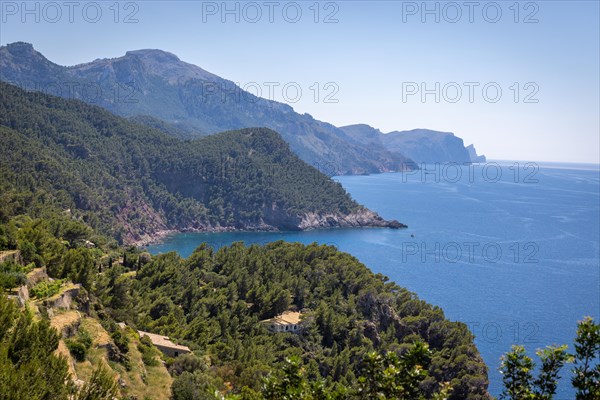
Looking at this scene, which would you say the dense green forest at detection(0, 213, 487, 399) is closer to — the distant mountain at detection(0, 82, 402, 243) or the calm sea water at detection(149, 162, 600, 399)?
the calm sea water at detection(149, 162, 600, 399)

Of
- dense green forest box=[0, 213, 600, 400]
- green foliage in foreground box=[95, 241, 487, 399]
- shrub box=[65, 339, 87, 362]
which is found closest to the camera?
dense green forest box=[0, 213, 600, 400]

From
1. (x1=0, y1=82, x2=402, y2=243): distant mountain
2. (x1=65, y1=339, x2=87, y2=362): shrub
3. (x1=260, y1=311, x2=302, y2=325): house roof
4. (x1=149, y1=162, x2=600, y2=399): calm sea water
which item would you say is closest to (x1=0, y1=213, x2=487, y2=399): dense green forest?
(x1=260, y1=311, x2=302, y2=325): house roof

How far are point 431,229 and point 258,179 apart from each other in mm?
62178

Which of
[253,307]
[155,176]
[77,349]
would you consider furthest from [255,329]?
[155,176]

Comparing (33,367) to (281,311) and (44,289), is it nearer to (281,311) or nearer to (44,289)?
(44,289)

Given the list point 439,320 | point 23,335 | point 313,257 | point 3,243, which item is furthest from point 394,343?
point 23,335

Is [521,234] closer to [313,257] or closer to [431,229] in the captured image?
[431,229]

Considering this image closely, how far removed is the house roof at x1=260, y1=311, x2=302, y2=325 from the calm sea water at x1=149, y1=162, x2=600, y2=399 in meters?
22.5

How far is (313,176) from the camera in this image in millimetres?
189500

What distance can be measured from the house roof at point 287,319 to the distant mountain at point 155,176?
2663 inches

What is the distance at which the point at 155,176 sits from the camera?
16525 centimetres

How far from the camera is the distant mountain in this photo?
392 feet

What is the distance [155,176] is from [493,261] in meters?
108

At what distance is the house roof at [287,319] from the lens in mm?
53812
